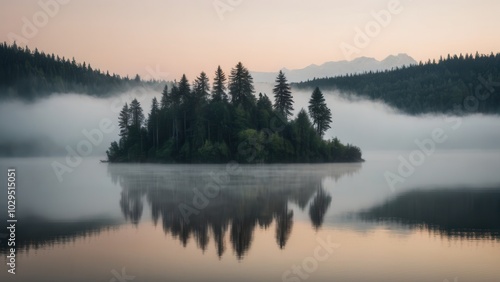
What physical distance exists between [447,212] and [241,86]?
8531cm

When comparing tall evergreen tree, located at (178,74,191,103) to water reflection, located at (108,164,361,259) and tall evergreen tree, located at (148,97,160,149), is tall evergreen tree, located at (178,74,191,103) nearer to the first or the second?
tall evergreen tree, located at (148,97,160,149)

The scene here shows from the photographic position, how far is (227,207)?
46500 millimetres

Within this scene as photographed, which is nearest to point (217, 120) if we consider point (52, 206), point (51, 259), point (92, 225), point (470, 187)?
point (470, 187)

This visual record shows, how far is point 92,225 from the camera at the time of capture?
38812mm

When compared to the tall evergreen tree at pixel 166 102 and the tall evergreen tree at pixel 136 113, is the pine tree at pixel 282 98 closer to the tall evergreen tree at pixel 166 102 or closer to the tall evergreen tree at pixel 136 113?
the tall evergreen tree at pixel 166 102

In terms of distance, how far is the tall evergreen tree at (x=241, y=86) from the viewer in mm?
124375

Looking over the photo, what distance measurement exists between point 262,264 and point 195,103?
3847 inches

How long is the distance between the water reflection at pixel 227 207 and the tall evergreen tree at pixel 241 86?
177 ft

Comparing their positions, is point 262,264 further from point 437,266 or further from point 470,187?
point 470,187

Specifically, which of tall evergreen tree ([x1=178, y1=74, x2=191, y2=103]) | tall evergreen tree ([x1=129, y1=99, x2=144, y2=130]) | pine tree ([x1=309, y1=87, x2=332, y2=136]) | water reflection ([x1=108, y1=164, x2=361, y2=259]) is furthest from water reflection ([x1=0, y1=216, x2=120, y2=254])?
tall evergreen tree ([x1=129, y1=99, x2=144, y2=130])

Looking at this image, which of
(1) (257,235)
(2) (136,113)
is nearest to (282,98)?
(2) (136,113)

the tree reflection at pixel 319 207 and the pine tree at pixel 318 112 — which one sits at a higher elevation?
the pine tree at pixel 318 112

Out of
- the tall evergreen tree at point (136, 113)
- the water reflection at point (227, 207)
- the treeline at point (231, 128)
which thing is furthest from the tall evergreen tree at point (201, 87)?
the water reflection at point (227, 207)

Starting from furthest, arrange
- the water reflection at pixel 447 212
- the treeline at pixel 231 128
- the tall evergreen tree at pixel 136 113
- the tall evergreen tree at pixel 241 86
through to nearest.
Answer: the tall evergreen tree at pixel 136 113, the tall evergreen tree at pixel 241 86, the treeline at pixel 231 128, the water reflection at pixel 447 212
